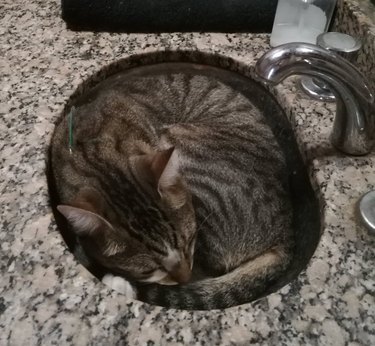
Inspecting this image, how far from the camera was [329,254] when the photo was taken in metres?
0.64

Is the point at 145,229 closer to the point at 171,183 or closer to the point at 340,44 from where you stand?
the point at 171,183

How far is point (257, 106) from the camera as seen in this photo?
0.99 meters

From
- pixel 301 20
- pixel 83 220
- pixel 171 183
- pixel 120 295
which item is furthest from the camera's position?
pixel 301 20

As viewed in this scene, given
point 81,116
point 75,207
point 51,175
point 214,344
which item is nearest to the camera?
point 214,344

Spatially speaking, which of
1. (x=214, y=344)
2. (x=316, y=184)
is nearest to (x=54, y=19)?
(x=316, y=184)

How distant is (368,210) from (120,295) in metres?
0.37

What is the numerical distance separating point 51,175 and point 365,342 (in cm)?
53

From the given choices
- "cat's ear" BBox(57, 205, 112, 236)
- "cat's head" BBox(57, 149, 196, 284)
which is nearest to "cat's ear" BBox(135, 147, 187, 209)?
"cat's head" BBox(57, 149, 196, 284)

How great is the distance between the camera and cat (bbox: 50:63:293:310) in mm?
761

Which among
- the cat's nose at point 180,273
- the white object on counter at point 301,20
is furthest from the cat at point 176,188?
the white object on counter at point 301,20

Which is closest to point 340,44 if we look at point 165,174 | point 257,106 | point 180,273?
point 257,106

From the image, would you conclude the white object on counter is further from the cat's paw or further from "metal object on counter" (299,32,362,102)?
the cat's paw

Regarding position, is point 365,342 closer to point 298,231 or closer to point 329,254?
point 329,254

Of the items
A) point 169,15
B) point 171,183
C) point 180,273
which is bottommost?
point 180,273
